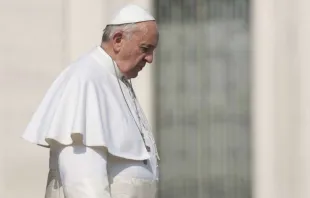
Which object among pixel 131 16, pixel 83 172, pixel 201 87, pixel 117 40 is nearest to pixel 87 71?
pixel 117 40

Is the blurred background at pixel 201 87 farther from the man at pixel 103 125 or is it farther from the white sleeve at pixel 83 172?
the white sleeve at pixel 83 172

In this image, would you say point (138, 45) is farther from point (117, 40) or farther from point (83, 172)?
point (83, 172)

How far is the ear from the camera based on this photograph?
4316 millimetres

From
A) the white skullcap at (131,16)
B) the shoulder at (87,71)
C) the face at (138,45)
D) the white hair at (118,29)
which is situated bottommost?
the shoulder at (87,71)

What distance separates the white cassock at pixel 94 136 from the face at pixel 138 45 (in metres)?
0.07

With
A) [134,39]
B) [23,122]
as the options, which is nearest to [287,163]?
[23,122]

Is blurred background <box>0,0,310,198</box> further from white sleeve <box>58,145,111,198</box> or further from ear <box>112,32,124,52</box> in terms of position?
white sleeve <box>58,145,111,198</box>

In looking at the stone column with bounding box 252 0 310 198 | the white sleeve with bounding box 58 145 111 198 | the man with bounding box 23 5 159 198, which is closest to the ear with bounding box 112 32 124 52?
the man with bounding box 23 5 159 198

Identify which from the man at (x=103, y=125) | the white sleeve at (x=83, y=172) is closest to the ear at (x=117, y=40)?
the man at (x=103, y=125)

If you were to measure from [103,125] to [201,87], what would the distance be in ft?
13.8

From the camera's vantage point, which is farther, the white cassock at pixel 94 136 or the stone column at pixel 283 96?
the stone column at pixel 283 96

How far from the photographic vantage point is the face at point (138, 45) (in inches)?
169

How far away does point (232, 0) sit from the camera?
8.22 m

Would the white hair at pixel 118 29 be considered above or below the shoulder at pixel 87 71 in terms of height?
above
